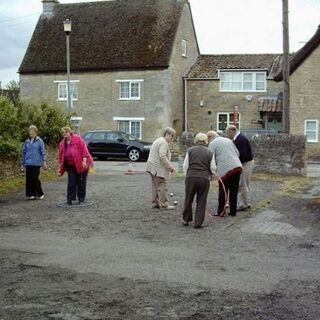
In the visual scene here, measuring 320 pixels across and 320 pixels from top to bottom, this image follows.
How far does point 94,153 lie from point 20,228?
22211 mm

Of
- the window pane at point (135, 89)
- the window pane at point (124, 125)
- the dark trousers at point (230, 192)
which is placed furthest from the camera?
the window pane at point (124, 125)

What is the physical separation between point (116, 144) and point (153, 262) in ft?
80.3

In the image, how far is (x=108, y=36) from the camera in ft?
142

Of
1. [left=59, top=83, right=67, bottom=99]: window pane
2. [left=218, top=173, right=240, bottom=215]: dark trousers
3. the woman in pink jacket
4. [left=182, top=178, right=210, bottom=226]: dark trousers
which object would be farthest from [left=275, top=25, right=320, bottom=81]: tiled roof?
[left=182, top=178, right=210, bottom=226]: dark trousers

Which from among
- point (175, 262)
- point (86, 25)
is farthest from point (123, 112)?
point (175, 262)

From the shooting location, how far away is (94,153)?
32.9m

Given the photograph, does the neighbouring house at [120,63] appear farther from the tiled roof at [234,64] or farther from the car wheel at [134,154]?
the car wheel at [134,154]

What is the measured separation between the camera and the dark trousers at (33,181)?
14.5 metres

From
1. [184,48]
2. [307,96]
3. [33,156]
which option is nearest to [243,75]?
[184,48]

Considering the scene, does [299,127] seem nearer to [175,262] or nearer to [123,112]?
[123,112]

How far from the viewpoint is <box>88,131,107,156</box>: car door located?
3256cm

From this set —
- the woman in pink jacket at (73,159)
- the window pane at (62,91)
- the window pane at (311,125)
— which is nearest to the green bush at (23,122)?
the woman in pink jacket at (73,159)

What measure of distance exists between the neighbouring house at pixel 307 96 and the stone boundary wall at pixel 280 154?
14523 mm

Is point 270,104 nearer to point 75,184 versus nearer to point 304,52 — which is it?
point 304,52
